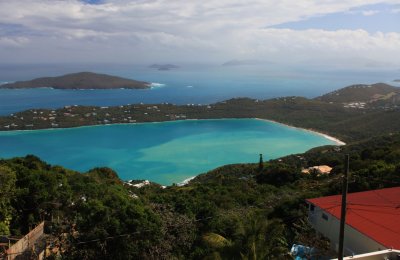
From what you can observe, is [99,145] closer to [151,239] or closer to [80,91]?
[151,239]

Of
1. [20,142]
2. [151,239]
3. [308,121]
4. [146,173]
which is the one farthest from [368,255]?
[308,121]

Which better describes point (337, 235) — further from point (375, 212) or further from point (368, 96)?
point (368, 96)

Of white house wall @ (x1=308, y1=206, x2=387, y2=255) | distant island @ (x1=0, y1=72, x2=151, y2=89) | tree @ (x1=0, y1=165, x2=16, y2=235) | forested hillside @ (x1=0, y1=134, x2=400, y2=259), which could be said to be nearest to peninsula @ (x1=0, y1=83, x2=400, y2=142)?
forested hillside @ (x1=0, y1=134, x2=400, y2=259)

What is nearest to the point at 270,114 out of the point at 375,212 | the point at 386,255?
the point at 375,212

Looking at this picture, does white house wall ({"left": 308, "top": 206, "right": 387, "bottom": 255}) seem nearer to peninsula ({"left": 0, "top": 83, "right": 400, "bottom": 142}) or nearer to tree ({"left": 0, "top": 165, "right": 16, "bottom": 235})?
tree ({"left": 0, "top": 165, "right": 16, "bottom": 235})

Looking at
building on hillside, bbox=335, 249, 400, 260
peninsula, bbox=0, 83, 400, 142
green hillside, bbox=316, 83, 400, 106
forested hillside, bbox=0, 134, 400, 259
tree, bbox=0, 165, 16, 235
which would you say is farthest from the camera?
green hillside, bbox=316, 83, 400, 106
